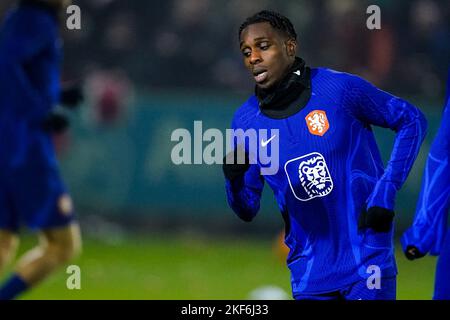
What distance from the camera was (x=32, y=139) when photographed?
6.33 meters

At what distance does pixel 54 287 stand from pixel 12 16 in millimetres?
2096

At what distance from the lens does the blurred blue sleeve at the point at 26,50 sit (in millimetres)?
6115

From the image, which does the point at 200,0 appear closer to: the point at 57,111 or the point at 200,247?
the point at 200,247

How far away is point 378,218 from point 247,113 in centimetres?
75

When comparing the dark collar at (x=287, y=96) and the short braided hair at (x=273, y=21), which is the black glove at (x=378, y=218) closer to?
the dark collar at (x=287, y=96)

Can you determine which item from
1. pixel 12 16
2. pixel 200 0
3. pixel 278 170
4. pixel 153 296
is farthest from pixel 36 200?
pixel 200 0

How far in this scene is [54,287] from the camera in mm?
7543

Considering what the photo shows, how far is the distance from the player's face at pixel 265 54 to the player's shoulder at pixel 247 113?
0.34 ft

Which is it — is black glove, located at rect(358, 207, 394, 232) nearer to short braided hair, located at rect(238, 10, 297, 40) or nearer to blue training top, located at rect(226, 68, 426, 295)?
blue training top, located at rect(226, 68, 426, 295)

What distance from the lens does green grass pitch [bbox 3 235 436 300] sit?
7621 mm
